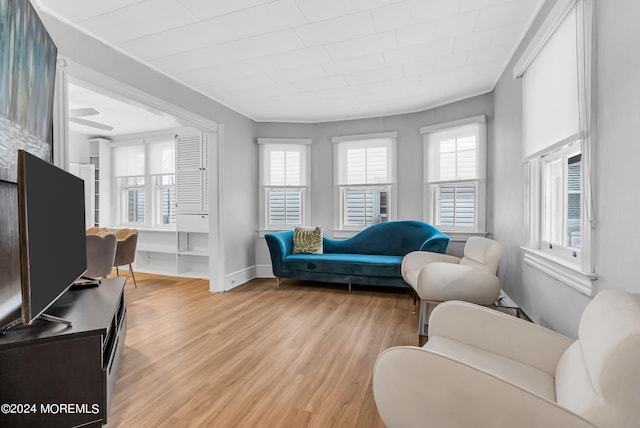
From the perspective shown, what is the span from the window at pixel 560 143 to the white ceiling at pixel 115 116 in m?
3.50

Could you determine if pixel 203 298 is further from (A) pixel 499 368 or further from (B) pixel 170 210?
(A) pixel 499 368

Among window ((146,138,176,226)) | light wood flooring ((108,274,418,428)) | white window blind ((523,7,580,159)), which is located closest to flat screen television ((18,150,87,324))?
light wood flooring ((108,274,418,428))

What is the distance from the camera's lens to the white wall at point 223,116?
2506 mm

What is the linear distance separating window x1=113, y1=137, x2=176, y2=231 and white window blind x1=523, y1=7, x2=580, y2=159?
217 inches

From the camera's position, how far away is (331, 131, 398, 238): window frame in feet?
15.7

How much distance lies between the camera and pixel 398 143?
15.6ft

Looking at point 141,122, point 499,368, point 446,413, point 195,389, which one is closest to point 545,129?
point 499,368

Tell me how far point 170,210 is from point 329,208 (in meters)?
3.11

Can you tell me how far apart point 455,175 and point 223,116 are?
10.7 feet

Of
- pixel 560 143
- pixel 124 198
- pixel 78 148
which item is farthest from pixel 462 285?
pixel 78 148

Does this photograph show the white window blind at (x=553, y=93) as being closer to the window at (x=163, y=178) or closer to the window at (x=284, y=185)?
the window at (x=284, y=185)

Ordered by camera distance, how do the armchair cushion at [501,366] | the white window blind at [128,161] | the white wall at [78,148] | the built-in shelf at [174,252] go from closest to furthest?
the armchair cushion at [501,366], the built-in shelf at [174,252], the white wall at [78,148], the white window blind at [128,161]

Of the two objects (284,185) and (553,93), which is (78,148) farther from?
(553,93)

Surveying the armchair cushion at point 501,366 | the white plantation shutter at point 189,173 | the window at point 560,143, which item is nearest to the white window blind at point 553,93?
the window at point 560,143
